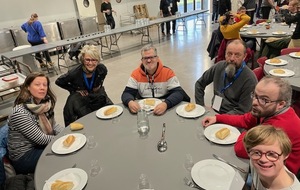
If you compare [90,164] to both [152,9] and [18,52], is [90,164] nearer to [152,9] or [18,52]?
[18,52]

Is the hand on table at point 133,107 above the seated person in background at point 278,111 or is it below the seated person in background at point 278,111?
below

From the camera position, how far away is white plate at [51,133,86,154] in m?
1.67

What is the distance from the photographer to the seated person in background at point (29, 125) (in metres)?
1.91

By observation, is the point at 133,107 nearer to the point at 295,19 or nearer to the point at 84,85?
the point at 84,85

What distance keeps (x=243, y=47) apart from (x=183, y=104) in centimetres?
83

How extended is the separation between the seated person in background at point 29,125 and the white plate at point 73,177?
0.64m

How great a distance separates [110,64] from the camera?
6285mm

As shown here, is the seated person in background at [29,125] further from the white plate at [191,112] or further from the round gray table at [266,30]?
the round gray table at [266,30]

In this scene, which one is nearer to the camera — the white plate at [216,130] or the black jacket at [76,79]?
the white plate at [216,130]

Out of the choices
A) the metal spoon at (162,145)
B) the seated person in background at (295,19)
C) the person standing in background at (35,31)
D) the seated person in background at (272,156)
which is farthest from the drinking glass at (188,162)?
the person standing in background at (35,31)

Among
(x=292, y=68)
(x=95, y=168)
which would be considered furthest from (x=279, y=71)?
(x=95, y=168)

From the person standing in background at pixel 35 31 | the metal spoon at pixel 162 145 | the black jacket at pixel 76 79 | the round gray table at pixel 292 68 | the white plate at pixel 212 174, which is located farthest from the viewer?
the person standing in background at pixel 35 31

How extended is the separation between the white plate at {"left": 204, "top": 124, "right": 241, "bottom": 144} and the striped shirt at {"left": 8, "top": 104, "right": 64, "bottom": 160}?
1.30 m

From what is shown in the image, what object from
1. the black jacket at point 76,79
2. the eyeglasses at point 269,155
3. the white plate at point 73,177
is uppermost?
the eyeglasses at point 269,155
